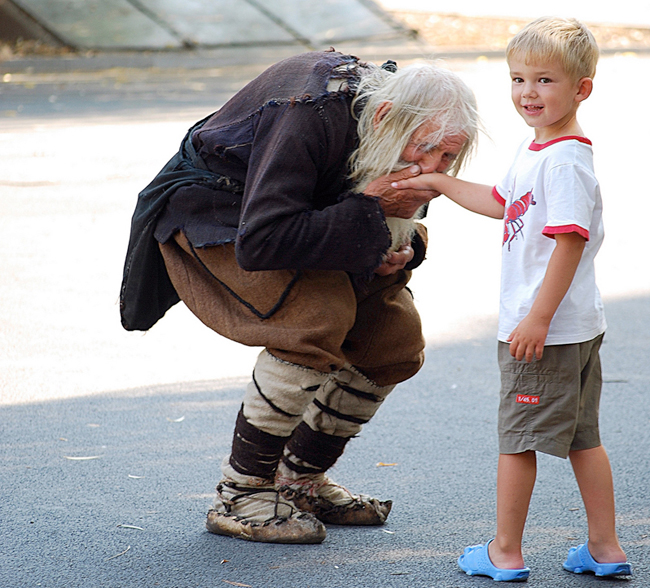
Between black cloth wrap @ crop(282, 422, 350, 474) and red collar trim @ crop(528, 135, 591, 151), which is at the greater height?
red collar trim @ crop(528, 135, 591, 151)

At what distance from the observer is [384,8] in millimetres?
17078

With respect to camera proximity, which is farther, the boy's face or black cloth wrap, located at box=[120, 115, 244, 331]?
black cloth wrap, located at box=[120, 115, 244, 331]

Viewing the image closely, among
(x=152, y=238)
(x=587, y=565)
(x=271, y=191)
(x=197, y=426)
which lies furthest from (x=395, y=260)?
(x=197, y=426)

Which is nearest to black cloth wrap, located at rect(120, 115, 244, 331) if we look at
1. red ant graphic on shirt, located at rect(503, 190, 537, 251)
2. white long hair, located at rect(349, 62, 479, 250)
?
white long hair, located at rect(349, 62, 479, 250)

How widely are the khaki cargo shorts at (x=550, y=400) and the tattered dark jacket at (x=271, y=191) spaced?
0.46 meters

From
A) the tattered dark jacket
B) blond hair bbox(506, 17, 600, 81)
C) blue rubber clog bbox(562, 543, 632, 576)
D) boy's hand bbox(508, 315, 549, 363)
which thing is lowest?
blue rubber clog bbox(562, 543, 632, 576)

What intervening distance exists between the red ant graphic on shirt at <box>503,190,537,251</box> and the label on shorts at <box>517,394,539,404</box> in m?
0.38

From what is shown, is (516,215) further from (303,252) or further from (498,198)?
(303,252)

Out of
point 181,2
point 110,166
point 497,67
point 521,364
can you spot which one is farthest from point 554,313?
point 181,2

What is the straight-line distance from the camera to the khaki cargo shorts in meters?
2.18

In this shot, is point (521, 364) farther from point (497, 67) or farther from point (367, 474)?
point (497, 67)

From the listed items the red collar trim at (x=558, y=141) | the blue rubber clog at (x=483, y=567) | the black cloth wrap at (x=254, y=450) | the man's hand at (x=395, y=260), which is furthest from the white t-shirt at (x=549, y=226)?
the black cloth wrap at (x=254, y=450)

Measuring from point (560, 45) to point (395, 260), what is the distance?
0.69 metres

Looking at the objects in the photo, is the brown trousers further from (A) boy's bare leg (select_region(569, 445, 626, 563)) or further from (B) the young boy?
(A) boy's bare leg (select_region(569, 445, 626, 563))
